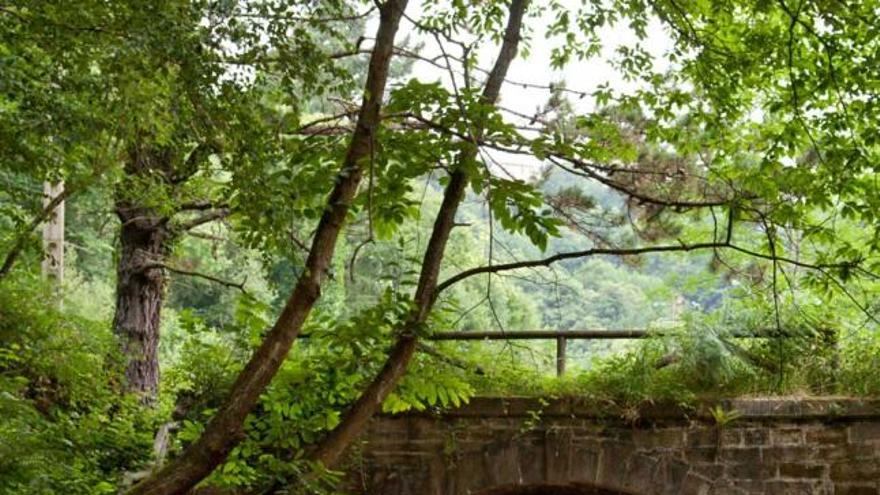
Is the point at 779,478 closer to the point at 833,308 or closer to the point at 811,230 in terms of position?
the point at 833,308

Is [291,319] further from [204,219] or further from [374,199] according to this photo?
[204,219]

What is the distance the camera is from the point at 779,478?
6.78 metres

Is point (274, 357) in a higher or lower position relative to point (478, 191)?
lower

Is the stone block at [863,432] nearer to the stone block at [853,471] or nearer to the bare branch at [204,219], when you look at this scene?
A: the stone block at [853,471]

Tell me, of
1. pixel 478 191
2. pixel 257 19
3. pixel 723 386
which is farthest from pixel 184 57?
pixel 723 386

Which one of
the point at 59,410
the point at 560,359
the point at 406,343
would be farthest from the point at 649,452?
the point at 59,410

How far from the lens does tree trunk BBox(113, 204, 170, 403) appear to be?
938 cm

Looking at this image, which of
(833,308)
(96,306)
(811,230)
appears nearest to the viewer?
(811,230)

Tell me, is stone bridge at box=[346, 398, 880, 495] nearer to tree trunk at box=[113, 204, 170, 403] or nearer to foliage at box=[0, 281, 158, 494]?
foliage at box=[0, 281, 158, 494]

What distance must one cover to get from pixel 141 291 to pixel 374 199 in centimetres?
587

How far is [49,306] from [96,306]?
41.3 ft

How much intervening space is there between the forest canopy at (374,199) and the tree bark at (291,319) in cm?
1


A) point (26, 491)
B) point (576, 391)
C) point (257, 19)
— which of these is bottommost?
point (26, 491)

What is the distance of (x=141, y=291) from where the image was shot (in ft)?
31.3
